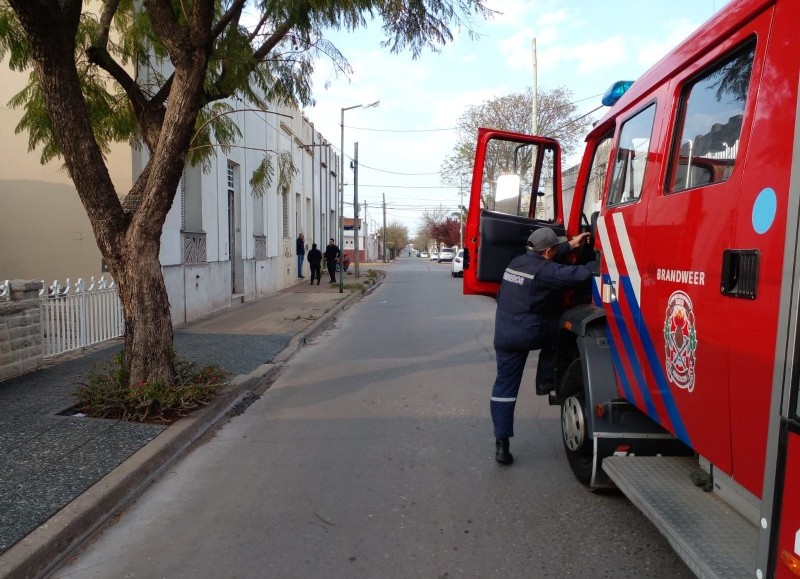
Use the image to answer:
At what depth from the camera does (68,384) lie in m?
7.19

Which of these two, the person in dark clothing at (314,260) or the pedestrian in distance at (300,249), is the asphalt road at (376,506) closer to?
the person in dark clothing at (314,260)

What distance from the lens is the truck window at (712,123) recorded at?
2.66 metres

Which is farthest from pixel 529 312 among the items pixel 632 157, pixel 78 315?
pixel 78 315

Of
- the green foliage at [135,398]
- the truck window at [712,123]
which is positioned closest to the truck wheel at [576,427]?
the truck window at [712,123]

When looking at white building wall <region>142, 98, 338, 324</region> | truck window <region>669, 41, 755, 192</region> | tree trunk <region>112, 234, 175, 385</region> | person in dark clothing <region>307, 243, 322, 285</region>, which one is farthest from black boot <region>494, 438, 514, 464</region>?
person in dark clothing <region>307, 243, 322, 285</region>

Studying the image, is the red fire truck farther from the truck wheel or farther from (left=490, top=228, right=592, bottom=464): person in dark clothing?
(left=490, top=228, right=592, bottom=464): person in dark clothing

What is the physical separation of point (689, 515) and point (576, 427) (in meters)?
1.55

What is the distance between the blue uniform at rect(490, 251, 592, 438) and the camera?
180 inches

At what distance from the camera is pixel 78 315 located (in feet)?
30.2

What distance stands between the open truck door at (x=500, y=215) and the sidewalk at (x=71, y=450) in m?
2.92

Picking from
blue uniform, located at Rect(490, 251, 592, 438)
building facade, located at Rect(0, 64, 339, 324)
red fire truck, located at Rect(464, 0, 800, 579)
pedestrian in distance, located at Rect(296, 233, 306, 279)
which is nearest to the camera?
red fire truck, located at Rect(464, 0, 800, 579)

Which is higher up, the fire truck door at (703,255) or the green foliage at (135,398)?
the fire truck door at (703,255)

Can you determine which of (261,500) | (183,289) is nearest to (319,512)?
(261,500)

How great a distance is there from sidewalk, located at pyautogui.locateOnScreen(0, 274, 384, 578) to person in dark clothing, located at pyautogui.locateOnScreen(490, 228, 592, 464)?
270cm
